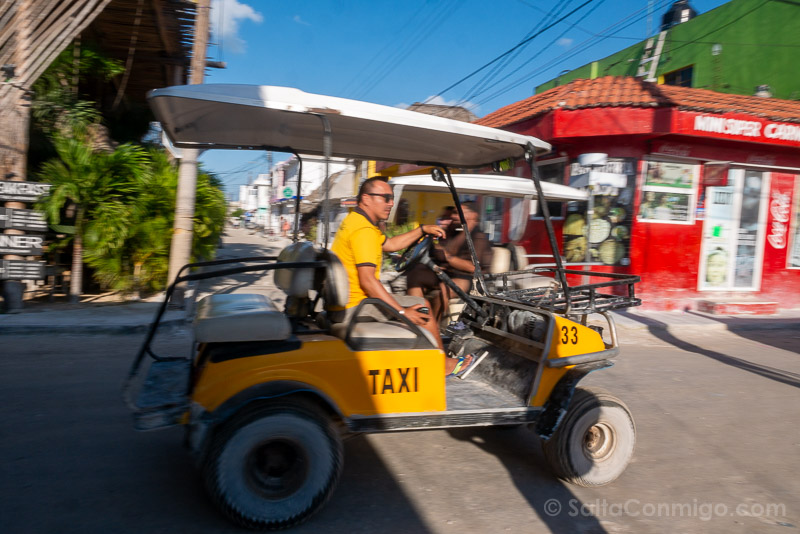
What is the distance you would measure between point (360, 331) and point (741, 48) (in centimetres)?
1645

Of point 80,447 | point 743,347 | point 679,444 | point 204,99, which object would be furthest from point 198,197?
point 743,347

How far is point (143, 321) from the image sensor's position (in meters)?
7.12

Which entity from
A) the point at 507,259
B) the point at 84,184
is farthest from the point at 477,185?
the point at 84,184

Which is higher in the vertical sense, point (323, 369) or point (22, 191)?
point (22, 191)

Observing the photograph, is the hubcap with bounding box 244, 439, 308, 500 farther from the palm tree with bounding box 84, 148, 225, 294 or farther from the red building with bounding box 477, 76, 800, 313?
the red building with bounding box 477, 76, 800, 313

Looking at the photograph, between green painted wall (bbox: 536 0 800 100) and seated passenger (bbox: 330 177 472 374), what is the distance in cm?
1363

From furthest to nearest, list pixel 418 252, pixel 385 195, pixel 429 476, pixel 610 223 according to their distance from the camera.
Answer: pixel 610 223
pixel 418 252
pixel 385 195
pixel 429 476

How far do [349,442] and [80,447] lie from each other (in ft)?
5.49

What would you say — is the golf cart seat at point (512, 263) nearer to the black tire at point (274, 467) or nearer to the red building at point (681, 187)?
the black tire at point (274, 467)

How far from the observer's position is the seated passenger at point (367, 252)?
10.5 ft

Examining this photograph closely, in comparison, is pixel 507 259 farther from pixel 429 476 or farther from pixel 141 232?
pixel 141 232

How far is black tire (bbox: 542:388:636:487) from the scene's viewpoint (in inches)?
124

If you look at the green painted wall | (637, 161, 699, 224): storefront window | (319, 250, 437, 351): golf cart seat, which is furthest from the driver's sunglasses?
the green painted wall

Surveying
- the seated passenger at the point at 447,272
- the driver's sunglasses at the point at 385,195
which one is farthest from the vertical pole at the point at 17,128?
the driver's sunglasses at the point at 385,195
